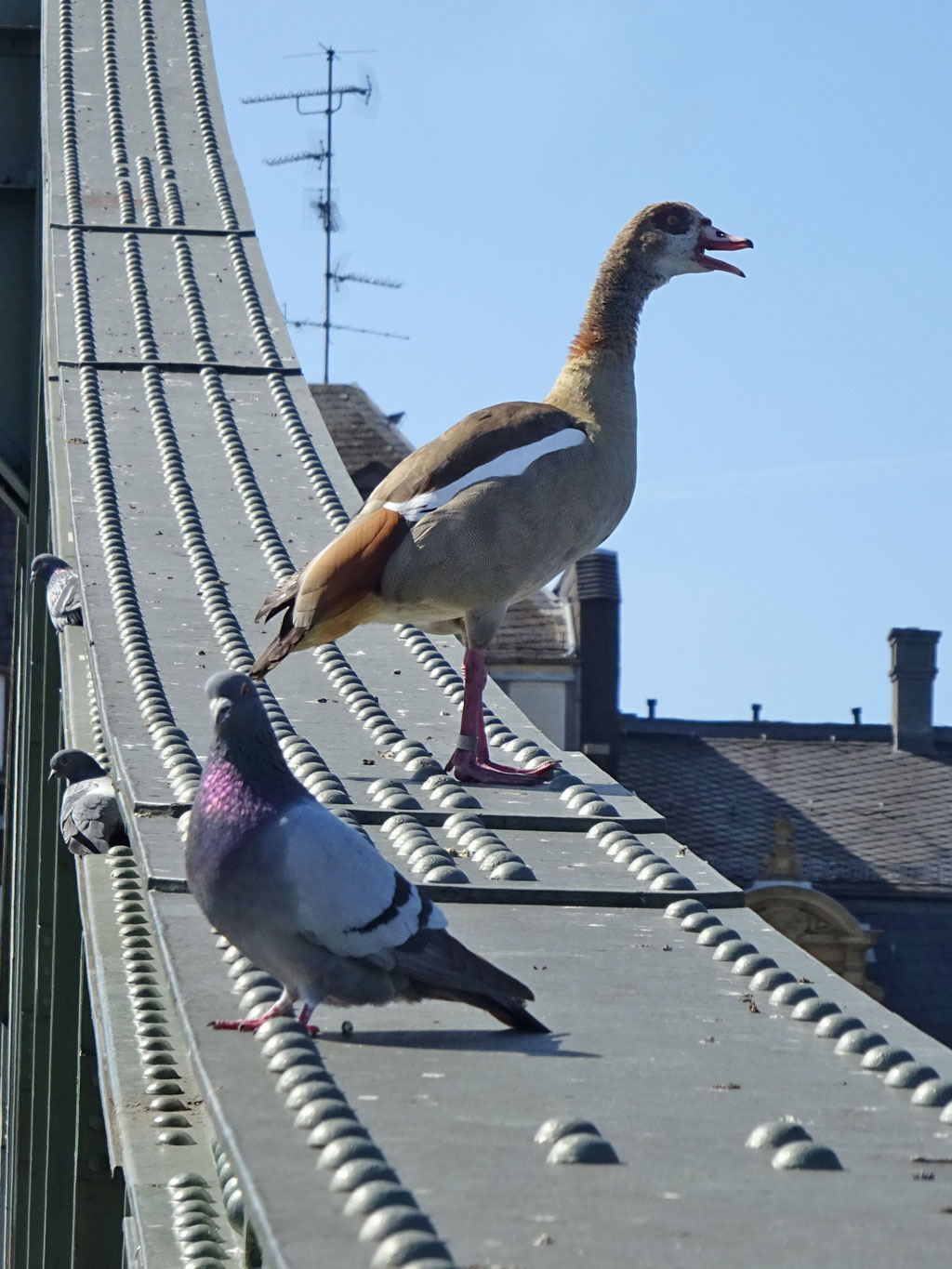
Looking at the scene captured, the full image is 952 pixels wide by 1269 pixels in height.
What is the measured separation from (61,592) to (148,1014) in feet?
10.9

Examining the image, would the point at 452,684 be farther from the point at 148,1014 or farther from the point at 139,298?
the point at 139,298

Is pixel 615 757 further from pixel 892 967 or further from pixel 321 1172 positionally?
pixel 321 1172

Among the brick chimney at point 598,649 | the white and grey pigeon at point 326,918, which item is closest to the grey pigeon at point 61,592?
the white and grey pigeon at point 326,918

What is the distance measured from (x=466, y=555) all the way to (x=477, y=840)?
988 mm

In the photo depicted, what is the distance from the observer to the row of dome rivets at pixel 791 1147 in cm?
210

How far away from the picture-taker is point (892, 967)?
77.7 ft

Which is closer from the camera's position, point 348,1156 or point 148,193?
point 348,1156

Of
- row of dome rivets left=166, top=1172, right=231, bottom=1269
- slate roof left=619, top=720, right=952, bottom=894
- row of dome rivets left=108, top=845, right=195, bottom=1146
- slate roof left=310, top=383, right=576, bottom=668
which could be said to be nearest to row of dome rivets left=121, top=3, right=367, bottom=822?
row of dome rivets left=108, top=845, right=195, bottom=1146

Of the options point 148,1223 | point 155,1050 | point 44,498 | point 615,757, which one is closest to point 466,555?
point 155,1050

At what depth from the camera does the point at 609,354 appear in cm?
488

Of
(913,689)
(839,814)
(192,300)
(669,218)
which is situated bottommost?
(839,814)

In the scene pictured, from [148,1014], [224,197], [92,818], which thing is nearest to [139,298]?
[224,197]

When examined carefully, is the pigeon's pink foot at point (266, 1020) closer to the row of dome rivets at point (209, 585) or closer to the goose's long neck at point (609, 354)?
the row of dome rivets at point (209, 585)

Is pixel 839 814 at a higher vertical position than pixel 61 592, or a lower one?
lower
